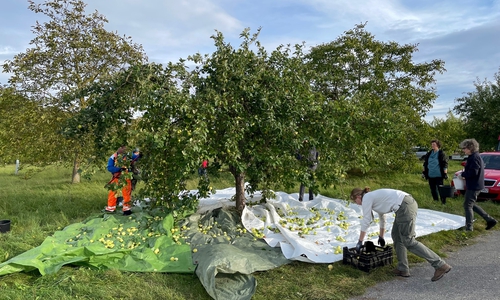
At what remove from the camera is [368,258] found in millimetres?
4750

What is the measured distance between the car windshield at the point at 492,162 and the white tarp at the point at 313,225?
4426 mm

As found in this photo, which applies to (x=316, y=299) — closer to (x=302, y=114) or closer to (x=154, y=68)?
(x=302, y=114)

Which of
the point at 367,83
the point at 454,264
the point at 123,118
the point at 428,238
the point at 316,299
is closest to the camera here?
the point at 316,299

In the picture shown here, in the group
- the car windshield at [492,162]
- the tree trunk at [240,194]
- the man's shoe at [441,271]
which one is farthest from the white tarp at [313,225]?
the car windshield at [492,162]

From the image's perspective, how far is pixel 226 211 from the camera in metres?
6.89

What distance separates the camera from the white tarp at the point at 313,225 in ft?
17.6

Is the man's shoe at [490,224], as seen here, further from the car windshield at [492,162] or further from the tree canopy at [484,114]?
the tree canopy at [484,114]

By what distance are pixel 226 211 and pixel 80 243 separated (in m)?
2.56

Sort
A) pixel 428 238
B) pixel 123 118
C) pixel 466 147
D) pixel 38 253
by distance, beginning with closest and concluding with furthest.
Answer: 1. pixel 38 253
2. pixel 123 118
3. pixel 428 238
4. pixel 466 147

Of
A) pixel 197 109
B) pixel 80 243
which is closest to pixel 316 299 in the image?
pixel 197 109

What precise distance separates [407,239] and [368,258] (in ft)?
1.80

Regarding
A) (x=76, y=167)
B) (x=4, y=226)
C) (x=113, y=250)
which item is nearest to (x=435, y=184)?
(x=113, y=250)

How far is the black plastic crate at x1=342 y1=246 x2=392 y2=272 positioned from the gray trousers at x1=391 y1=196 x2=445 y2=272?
215 mm

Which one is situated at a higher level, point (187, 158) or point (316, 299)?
point (187, 158)
